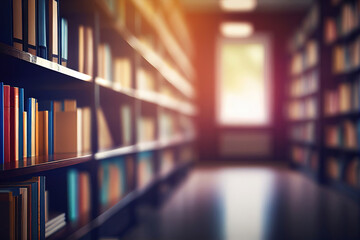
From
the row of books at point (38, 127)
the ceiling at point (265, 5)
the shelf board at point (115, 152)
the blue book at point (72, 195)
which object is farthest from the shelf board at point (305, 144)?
the row of books at point (38, 127)

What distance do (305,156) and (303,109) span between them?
87 cm

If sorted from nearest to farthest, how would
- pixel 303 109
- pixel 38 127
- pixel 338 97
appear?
pixel 38 127, pixel 338 97, pixel 303 109

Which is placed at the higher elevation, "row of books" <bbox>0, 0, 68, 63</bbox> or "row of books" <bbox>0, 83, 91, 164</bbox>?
"row of books" <bbox>0, 0, 68, 63</bbox>

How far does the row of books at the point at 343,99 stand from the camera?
3.80 meters

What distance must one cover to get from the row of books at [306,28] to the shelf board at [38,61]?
4.51 m

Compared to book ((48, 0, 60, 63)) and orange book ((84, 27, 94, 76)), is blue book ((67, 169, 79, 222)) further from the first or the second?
book ((48, 0, 60, 63))

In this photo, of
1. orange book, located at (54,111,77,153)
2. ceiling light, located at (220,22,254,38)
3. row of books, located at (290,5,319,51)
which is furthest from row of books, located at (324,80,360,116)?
orange book, located at (54,111,77,153)

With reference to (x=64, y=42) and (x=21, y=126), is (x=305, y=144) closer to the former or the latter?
(x=64, y=42)

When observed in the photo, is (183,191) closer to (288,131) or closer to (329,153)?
(329,153)

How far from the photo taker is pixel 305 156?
6102 millimetres

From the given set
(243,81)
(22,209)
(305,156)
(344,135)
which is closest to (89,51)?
(22,209)

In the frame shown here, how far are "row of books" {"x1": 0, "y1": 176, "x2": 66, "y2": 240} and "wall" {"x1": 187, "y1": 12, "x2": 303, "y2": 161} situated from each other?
268 inches

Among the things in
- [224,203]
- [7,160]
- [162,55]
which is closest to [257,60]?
[162,55]

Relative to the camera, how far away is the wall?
314 inches
